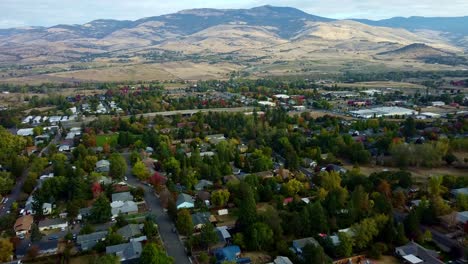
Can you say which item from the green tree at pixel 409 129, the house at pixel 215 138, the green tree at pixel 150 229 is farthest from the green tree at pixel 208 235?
the green tree at pixel 409 129

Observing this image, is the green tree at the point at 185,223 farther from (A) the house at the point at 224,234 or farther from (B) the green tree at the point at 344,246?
(B) the green tree at the point at 344,246

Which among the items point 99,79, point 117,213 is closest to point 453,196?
point 117,213

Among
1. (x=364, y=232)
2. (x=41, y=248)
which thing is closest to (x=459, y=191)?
(x=364, y=232)

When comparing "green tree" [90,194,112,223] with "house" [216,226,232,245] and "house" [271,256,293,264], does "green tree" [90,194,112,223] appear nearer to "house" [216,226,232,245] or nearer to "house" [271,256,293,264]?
"house" [216,226,232,245]

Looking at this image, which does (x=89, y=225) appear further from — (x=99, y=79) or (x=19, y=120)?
(x=99, y=79)

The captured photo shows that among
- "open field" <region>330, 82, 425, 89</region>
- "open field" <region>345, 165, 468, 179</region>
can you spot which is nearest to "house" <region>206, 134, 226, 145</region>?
"open field" <region>345, 165, 468, 179</region>

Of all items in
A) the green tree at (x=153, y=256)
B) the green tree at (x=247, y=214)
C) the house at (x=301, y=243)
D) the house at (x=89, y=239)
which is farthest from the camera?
the green tree at (x=247, y=214)

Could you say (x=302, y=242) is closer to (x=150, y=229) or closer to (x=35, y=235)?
→ (x=150, y=229)
